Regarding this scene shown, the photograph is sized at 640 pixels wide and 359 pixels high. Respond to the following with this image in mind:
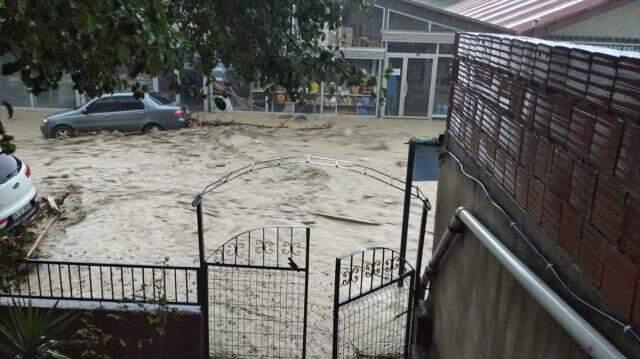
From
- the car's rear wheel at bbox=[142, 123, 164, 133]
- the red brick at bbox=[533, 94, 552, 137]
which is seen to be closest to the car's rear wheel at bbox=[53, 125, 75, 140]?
the car's rear wheel at bbox=[142, 123, 164, 133]

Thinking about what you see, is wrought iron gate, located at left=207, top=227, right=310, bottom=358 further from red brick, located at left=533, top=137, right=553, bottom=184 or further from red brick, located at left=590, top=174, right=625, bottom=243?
red brick, located at left=590, top=174, right=625, bottom=243

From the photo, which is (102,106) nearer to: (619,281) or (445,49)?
(445,49)

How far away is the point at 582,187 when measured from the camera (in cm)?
229

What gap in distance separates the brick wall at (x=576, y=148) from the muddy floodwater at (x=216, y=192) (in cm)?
348

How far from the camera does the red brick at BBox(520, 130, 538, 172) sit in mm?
2812

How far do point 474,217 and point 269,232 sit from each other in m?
5.41

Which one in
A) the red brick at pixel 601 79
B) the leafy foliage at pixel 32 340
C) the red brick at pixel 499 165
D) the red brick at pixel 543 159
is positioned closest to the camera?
the red brick at pixel 601 79

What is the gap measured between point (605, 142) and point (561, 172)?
0.38 metres

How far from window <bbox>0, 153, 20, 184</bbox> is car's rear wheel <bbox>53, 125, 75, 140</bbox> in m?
8.10

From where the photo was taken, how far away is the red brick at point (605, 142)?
2045mm

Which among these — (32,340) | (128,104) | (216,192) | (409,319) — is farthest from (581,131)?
(128,104)

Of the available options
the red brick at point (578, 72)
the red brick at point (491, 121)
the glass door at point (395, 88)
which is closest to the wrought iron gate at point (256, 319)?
the red brick at point (491, 121)

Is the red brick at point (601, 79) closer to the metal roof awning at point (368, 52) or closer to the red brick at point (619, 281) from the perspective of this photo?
the red brick at point (619, 281)

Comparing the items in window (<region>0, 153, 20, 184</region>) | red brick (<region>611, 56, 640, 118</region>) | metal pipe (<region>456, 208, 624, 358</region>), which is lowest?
window (<region>0, 153, 20, 184</region>)
